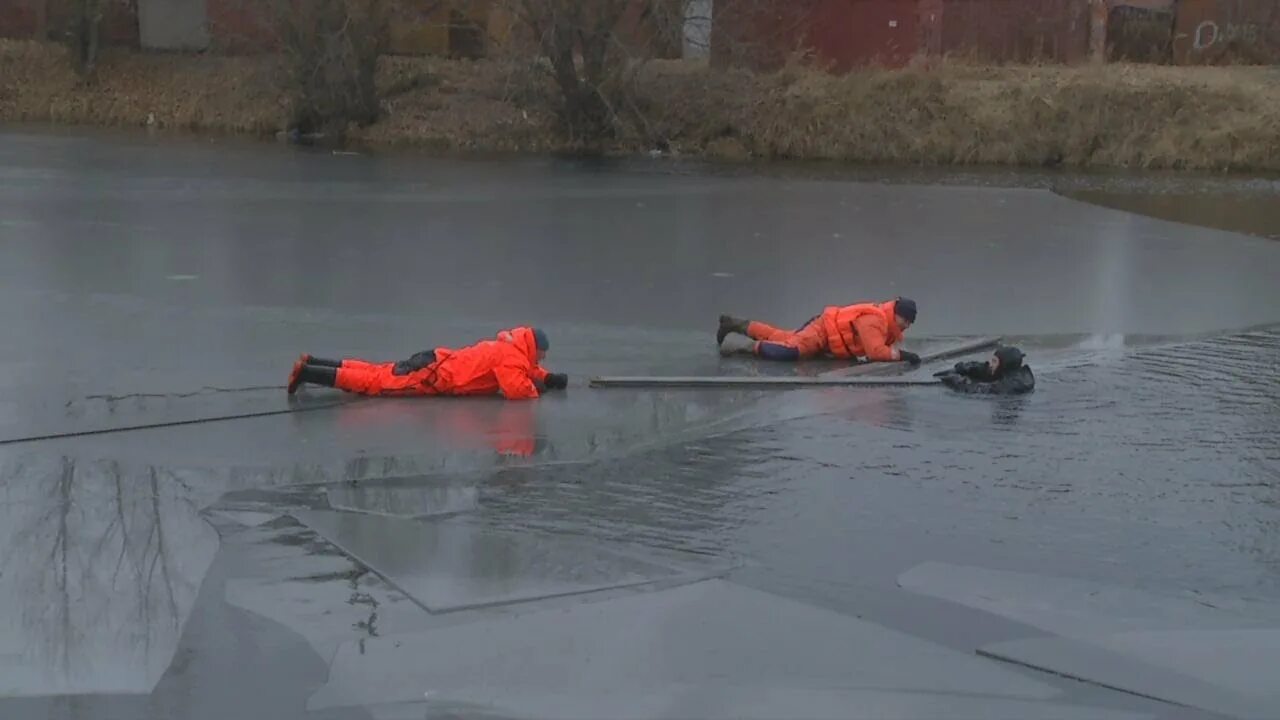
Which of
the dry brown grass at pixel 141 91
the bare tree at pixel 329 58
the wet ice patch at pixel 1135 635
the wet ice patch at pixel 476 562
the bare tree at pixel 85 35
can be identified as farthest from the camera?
the bare tree at pixel 85 35

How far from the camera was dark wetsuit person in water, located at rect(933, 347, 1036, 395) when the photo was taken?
31.3 feet

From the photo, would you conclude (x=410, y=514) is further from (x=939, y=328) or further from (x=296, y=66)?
(x=296, y=66)

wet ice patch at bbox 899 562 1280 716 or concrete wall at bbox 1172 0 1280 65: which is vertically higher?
concrete wall at bbox 1172 0 1280 65

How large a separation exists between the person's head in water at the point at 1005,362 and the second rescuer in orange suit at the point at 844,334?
2.53 feet

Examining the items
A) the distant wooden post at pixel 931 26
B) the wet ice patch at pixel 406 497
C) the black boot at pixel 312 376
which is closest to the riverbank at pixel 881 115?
the distant wooden post at pixel 931 26

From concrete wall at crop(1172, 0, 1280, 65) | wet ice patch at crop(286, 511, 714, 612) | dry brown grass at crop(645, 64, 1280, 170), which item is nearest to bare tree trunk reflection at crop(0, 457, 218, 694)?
wet ice patch at crop(286, 511, 714, 612)

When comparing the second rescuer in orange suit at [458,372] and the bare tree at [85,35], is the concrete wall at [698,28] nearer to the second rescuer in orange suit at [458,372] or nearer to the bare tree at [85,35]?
the bare tree at [85,35]

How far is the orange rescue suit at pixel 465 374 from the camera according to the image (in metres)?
9.05

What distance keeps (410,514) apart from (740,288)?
292 inches

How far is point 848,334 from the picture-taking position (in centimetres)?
1048

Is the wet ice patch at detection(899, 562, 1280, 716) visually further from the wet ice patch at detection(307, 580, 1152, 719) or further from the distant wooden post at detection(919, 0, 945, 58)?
the distant wooden post at detection(919, 0, 945, 58)

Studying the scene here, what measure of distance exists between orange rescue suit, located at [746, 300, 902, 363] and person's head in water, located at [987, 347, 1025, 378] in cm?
89

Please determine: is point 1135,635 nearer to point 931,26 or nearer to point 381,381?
point 381,381

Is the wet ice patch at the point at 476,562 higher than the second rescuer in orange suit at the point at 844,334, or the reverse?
the second rescuer in orange suit at the point at 844,334
